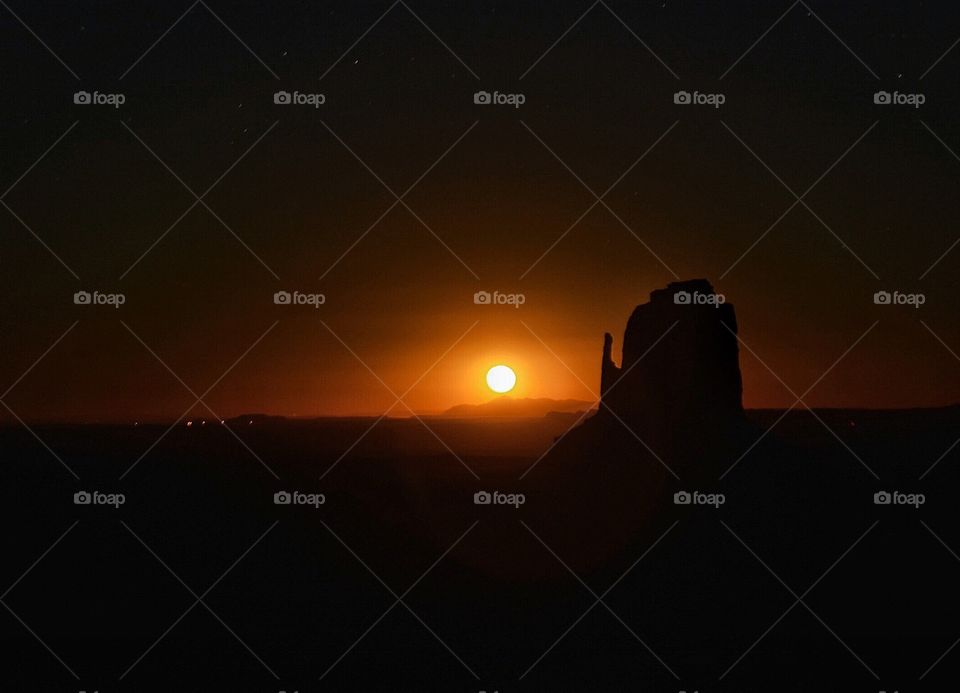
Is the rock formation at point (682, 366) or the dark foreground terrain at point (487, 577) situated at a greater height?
the rock formation at point (682, 366)

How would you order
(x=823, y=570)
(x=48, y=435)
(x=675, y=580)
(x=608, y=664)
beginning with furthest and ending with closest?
(x=48, y=435) → (x=823, y=570) → (x=675, y=580) → (x=608, y=664)

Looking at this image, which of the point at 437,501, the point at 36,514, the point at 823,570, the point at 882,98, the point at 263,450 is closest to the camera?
the point at 882,98

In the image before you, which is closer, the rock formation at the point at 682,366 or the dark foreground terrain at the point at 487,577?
the dark foreground terrain at the point at 487,577

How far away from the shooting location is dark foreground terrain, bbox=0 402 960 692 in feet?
220

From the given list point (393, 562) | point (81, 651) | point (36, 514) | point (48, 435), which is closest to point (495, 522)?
point (393, 562)

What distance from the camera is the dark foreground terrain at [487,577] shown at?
67062 millimetres

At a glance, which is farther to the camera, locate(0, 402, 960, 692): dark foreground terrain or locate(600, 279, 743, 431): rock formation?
locate(600, 279, 743, 431): rock formation

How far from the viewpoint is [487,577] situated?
270 ft

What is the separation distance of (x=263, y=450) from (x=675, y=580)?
52.6m

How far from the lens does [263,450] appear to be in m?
115

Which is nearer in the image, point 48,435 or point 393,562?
point 393,562

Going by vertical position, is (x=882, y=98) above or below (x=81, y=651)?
above

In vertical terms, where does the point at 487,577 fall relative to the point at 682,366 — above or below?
below

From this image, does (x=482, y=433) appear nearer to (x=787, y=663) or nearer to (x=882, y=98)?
(x=787, y=663)
